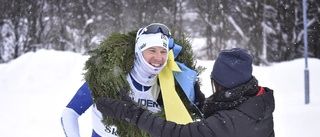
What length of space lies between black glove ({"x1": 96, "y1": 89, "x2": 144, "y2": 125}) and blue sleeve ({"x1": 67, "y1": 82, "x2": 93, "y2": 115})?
0.28 m

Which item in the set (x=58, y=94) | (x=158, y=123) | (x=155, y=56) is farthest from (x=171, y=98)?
(x=58, y=94)

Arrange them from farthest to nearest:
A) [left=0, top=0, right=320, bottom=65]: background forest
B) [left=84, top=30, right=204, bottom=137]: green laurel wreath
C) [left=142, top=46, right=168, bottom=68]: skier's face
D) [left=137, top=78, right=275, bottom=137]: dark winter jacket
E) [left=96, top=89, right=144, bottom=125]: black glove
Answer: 1. [left=0, top=0, right=320, bottom=65]: background forest
2. [left=142, top=46, right=168, bottom=68]: skier's face
3. [left=84, top=30, right=204, bottom=137]: green laurel wreath
4. [left=96, top=89, right=144, bottom=125]: black glove
5. [left=137, top=78, right=275, bottom=137]: dark winter jacket

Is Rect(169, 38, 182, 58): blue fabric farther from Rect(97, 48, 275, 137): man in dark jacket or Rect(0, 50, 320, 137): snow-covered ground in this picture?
Rect(0, 50, 320, 137): snow-covered ground

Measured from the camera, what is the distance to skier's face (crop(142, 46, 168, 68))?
2.36 metres

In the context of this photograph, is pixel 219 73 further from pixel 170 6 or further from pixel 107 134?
pixel 170 6

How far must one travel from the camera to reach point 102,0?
21.0 metres

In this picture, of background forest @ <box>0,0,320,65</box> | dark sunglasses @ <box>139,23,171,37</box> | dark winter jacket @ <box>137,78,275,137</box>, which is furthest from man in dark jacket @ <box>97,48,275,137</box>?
background forest @ <box>0,0,320,65</box>

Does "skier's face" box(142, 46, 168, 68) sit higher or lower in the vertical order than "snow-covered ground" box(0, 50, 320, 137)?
higher

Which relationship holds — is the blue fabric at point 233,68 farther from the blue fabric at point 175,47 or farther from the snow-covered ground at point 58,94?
the snow-covered ground at point 58,94

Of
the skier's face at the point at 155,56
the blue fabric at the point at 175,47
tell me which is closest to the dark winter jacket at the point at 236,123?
the skier's face at the point at 155,56

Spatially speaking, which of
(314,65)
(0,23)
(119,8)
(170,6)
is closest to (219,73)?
(314,65)

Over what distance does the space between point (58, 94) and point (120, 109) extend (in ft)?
21.3

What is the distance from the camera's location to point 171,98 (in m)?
2.41

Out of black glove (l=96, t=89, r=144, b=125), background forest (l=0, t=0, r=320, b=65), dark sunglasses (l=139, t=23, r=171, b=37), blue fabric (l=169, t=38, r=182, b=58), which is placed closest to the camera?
black glove (l=96, t=89, r=144, b=125)
